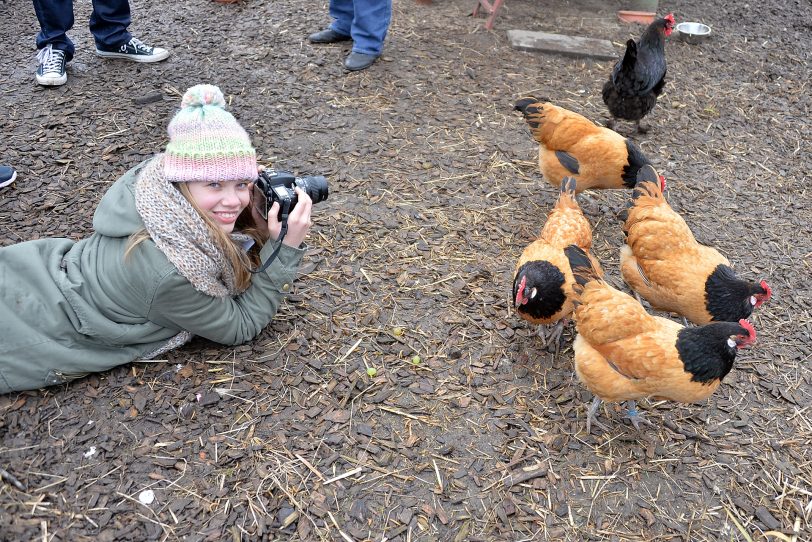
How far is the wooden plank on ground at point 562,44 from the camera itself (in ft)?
20.8

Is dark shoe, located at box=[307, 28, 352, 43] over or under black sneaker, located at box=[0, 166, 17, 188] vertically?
over

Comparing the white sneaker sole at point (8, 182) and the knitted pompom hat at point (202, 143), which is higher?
the knitted pompom hat at point (202, 143)

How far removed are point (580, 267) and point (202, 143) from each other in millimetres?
2063

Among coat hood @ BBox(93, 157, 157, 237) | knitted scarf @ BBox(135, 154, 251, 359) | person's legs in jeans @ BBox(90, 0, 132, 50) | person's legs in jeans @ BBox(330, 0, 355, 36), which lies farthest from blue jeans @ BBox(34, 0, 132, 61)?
knitted scarf @ BBox(135, 154, 251, 359)

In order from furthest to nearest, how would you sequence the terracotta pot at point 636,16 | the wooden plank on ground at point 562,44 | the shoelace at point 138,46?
the terracotta pot at point 636,16
the wooden plank on ground at point 562,44
the shoelace at point 138,46

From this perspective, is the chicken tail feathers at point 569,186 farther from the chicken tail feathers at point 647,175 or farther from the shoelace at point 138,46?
the shoelace at point 138,46

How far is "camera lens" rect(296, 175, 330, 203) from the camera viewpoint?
2936 mm

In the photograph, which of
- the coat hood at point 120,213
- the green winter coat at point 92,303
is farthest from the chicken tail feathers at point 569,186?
the coat hood at point 120,213

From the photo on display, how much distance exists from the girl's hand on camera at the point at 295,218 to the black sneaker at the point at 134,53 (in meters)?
3.63

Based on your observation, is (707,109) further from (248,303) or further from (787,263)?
(248,303)

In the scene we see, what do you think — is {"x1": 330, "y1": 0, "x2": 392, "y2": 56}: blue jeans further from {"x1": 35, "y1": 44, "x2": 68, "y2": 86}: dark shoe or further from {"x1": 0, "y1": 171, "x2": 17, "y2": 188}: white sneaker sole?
{"x1": 0, "y1": 171, "x2": 17, "y2": 188}: white sneaker sole

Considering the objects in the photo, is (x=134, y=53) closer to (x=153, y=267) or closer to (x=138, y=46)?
(x=138, y=46)

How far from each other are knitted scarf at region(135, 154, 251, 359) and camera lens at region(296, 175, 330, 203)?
0.56 metres

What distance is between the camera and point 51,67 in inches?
197
